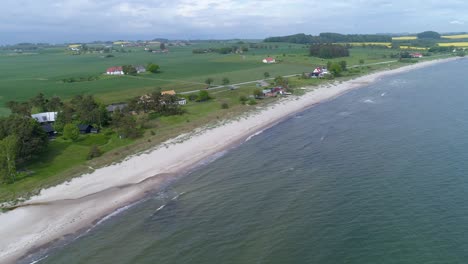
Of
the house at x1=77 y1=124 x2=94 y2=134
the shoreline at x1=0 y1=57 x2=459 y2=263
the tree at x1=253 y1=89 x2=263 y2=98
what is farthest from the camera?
the tree at x1=253 y1=89 x2=263 y2=98

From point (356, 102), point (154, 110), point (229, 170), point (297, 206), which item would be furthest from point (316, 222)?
point (356, 102)

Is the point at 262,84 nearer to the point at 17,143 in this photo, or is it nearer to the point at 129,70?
the point at 129,70

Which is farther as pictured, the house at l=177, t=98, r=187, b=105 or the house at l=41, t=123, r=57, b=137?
the house at l=177, t=98, r=187, b=105

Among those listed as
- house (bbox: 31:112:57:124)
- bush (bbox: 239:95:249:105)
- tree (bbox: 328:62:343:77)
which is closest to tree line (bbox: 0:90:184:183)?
house (bbox: 31:112:57:124)

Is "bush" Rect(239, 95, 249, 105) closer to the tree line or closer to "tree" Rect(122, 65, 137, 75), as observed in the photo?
the tree line

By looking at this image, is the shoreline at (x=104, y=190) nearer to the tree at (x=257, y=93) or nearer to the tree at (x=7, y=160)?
the tree at (x=7, y=160)

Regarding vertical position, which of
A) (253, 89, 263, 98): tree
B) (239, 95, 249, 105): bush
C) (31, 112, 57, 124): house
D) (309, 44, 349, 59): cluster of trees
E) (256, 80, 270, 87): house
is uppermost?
(309, 44, 349, 59): cluster of trees

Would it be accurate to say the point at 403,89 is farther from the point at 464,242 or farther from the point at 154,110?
the point at 464,242
